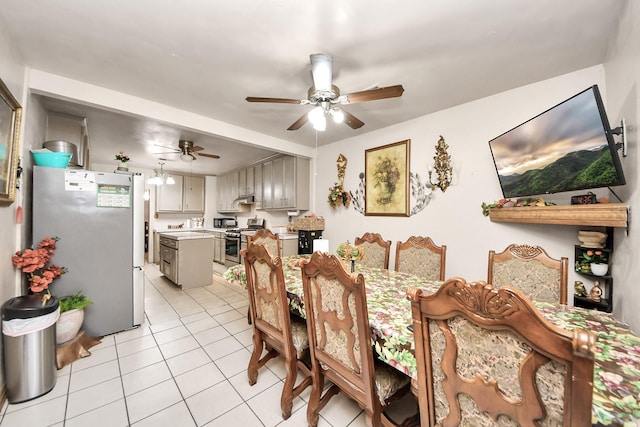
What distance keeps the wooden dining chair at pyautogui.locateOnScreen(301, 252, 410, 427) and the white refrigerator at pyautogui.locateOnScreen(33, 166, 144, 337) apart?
2.32 m

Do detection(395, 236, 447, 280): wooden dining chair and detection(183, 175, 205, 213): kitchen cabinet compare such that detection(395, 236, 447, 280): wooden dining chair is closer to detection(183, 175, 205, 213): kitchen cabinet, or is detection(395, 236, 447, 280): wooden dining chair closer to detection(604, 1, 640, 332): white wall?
detection(604, 1, 640, 332): white wall

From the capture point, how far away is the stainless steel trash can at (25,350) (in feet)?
5.20

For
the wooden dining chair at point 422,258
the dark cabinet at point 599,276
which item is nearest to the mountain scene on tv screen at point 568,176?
the dark cabinet at point 599,276

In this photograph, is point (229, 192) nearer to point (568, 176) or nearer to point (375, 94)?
point (375, 94)

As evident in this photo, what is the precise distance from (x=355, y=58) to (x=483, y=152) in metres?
1.66

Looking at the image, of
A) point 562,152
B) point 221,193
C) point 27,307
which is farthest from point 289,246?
point 562,152

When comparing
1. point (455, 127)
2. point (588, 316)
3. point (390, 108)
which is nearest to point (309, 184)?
point (390, 108)

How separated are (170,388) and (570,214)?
3.18 metres

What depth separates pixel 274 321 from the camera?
5.15 feet

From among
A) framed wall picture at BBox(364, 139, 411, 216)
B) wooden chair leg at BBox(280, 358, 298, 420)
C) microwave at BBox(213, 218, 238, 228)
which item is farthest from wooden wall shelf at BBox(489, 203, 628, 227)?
microwave at BBox(213, 218, 238, 228)

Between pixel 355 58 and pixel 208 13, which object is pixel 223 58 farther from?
pixel 355 58

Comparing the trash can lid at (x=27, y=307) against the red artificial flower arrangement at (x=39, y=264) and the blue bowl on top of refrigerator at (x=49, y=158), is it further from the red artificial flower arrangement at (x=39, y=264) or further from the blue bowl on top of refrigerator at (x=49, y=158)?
the blue bowl on top of refrigerator at (x=49, y=158)

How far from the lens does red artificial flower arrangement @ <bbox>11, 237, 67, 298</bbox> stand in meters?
1.87

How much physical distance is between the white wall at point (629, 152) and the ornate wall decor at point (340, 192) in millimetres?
2729
